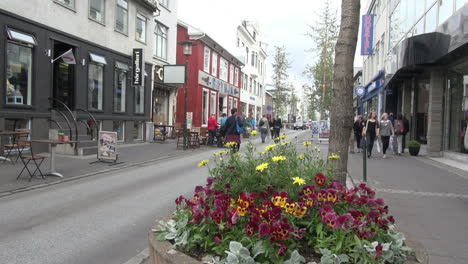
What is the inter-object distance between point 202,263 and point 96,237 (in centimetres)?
293

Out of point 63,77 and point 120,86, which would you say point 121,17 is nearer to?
point 120,86

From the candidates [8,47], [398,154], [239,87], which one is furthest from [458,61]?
[239,87]

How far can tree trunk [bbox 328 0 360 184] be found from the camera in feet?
13.0

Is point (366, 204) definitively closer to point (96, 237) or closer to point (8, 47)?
point (96, 237)

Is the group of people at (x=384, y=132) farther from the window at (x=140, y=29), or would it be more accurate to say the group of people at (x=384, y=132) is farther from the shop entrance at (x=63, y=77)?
the window at (x=140, y=29)

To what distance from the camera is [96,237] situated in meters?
4.96

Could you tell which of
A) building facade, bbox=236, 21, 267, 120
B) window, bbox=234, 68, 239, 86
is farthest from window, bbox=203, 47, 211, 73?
building facade, bbox=236, 21, 267, 120

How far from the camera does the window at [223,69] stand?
34.4 metres

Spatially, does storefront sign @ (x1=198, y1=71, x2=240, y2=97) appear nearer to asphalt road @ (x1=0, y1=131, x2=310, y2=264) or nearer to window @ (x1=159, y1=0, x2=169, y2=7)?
window @ (x1=159, y1=0, x2=169, y2=7)

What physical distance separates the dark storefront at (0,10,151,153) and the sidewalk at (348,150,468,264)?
1046 cm

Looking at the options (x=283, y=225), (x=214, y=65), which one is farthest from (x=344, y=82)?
(x=214, y=65)

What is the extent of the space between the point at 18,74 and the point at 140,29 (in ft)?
30.9

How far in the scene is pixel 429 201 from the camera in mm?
6883

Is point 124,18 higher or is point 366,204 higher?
point 124,18
